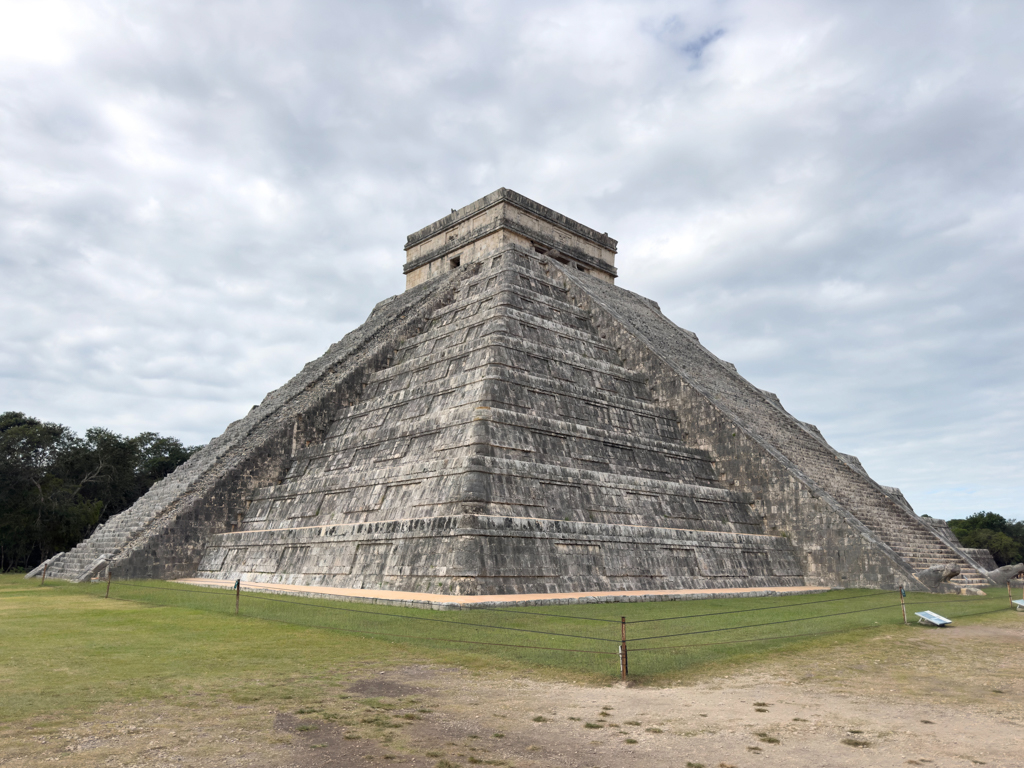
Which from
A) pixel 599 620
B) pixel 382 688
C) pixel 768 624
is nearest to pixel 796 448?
pixel 768 624

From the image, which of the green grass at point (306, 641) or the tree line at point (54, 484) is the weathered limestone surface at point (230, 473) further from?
the tree line at point (54, 484)

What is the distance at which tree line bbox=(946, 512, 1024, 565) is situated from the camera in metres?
38.4

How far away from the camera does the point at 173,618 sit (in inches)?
398

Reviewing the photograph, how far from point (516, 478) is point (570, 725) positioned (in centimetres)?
829

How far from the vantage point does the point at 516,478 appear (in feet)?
43.7

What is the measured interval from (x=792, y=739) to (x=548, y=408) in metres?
11.3

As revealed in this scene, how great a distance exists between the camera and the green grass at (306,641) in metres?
6.11

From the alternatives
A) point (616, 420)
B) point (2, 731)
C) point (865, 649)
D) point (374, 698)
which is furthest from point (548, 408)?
point (2, 731)

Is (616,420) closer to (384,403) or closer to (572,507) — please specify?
(572,507)

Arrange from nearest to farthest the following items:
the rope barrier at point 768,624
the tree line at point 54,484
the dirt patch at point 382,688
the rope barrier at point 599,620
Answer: the dirt patch at point 382,688, the rope barrier at point 599,620, the rope barrier at point 768,624, the tree line at point 54,484

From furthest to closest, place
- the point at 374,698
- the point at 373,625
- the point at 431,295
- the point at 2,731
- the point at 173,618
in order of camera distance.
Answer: the point at 431,295, the point at 173,618, the point at 373,625, the point at 374,698, the point at 2,731

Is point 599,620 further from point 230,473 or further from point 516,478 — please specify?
point 230,473

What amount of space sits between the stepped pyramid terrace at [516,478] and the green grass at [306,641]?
5.13 ft

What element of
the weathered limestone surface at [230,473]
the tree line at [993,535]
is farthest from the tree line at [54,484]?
the tree line at [993,535]
